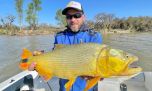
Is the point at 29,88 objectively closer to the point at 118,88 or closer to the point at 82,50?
the point at 118,88

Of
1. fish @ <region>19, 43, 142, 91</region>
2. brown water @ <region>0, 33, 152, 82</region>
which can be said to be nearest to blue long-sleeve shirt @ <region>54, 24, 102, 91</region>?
fish @ <region>19, 43, 142, 91</region>

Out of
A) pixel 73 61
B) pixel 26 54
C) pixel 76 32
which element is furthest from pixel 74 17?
pixel 73 61

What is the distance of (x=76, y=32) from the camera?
3.59 meters

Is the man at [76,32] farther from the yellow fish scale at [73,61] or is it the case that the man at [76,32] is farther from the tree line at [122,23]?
the tree line at [122,23]

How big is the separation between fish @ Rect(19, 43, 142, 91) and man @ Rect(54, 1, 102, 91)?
0.64m

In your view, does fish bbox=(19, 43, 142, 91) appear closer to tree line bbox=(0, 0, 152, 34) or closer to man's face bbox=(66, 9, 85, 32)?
man's face bbox=(66, 9, 85, 32)

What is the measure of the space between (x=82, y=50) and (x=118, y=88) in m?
3.04

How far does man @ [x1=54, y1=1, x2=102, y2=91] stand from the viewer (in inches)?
133

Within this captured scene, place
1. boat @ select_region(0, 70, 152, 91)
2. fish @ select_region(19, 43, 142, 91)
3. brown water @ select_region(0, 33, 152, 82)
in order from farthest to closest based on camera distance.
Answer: brown water @ select_region(0, 33, 152, 82) < boat @ select_region(0, 70, 152, 91) < fish @ select_region(19, 43, 142, 91)

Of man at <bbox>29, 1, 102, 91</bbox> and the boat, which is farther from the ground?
man at <bbox>29, 1, 102, 91</bbox>

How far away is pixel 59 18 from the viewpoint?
83812 mm

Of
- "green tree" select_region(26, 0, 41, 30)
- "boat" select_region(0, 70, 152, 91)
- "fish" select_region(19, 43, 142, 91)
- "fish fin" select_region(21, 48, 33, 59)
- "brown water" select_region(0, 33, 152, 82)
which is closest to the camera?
"fish" select_region(19, 43, 142, 91)

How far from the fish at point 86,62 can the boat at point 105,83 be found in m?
2.70

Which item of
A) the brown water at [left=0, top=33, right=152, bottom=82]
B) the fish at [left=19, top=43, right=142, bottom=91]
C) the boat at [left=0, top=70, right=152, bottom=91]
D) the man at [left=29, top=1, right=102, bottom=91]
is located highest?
the man at [left=29, top=1, right=102, bottom=91]
